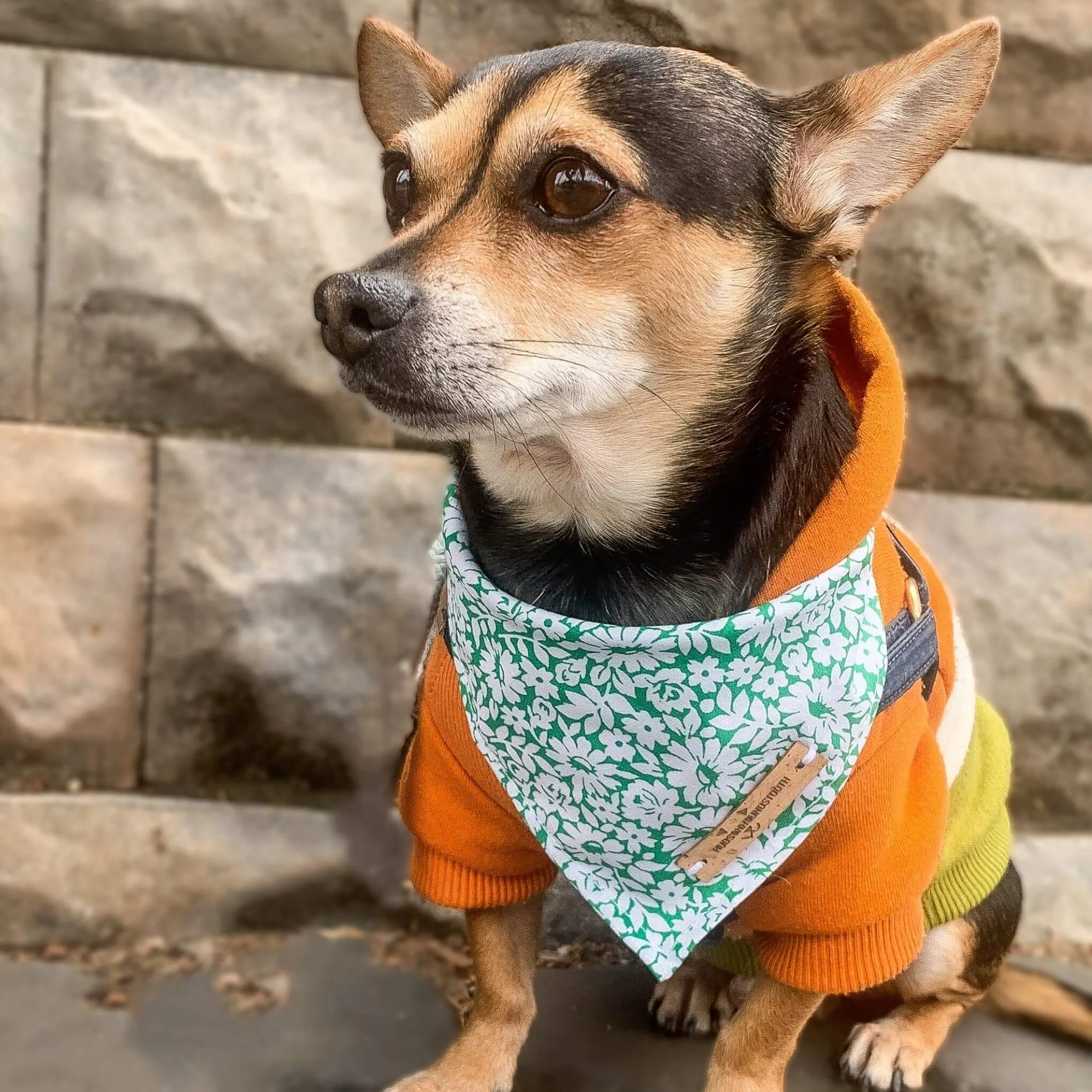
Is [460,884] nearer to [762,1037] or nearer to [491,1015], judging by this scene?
[491,1015]

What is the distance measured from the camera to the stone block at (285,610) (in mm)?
2367

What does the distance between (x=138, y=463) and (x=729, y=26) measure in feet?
5.08

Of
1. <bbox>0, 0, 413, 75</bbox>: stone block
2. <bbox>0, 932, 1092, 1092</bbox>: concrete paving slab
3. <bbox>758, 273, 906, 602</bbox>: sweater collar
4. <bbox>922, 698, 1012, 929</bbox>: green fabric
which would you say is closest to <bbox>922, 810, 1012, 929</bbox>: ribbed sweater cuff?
<bbox>922, 698, 1012, 929</bbox>: green fabric

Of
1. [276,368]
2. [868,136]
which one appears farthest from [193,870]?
[868,136]

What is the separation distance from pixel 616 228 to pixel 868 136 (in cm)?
39

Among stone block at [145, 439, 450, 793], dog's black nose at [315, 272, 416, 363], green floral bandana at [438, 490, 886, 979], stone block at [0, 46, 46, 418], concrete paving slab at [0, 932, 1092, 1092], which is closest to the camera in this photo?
dog's black nose at [315, 272, 416, 363]

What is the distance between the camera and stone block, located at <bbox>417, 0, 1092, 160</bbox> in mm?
2262

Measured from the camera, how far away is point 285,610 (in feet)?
7.88

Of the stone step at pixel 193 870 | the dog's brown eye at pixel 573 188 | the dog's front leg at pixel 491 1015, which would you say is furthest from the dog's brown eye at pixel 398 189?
the stone step at pixel 193 870

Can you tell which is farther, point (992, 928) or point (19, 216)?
point (19, 216)

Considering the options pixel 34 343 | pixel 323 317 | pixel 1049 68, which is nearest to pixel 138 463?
pixel 34 343

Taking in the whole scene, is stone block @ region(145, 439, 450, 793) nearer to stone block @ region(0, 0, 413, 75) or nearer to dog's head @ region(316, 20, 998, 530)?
stone block @ region(0, 0, 413, 75)

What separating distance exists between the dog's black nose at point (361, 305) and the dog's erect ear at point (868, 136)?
1.81 feet

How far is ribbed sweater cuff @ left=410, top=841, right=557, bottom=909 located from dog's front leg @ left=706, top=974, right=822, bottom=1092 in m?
0.37
